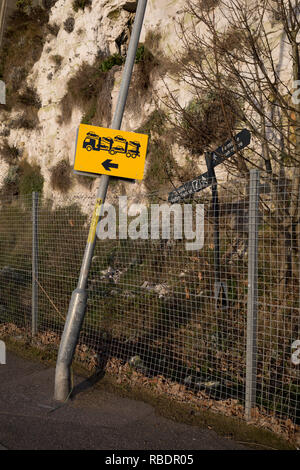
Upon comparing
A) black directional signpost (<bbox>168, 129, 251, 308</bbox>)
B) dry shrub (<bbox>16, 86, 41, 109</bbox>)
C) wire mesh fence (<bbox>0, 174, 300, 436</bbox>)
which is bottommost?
wire mesh fence (<bbox>0, 174, 300, 436</bbox>)

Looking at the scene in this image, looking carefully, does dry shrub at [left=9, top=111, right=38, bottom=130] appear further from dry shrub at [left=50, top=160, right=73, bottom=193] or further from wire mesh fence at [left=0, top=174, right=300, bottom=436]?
wire mesh fence at [left=0, top=174, right=300, bottom=436]

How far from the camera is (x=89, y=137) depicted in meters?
4.23

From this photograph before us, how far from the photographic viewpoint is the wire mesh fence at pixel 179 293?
445 centimetres

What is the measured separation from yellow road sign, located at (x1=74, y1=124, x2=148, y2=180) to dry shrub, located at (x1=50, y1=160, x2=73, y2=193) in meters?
9.90

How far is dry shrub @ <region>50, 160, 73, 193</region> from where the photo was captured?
46.1ft

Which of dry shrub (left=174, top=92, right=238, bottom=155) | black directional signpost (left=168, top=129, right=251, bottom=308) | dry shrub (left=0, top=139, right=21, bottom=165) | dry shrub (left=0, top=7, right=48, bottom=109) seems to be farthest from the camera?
dry shrub (left=0, top=7, right=48, bottom=109)

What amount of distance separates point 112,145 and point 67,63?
518 inches

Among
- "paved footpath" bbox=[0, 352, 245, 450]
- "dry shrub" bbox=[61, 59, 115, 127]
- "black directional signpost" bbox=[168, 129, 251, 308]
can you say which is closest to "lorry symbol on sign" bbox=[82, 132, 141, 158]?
"black directional signpost" bbox=[168, 129, 251, 308]

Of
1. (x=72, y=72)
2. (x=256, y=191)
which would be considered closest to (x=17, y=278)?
(x=256, y=191)

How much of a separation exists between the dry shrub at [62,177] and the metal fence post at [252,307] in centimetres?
1088

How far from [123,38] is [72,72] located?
2.33 metres

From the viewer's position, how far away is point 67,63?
15.8 m

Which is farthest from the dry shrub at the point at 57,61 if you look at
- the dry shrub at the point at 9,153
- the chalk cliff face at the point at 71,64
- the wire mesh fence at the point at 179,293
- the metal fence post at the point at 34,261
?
the metal fence post at the point at 34,261

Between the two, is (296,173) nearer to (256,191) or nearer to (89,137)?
(256,191)
